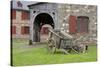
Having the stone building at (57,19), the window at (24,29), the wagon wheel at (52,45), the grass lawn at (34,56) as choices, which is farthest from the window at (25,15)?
the wagon wheel at (52,45)

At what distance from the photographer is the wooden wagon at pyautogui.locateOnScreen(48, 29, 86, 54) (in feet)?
12.0

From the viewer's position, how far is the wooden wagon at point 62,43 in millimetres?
3672

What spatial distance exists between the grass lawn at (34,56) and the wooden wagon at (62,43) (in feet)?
0.29

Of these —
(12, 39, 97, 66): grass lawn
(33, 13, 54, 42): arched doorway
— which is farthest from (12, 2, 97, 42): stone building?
(12, 39, 97, 66): grass lawn

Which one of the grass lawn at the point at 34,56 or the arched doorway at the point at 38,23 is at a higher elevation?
the arched doorway at the point at 38,23

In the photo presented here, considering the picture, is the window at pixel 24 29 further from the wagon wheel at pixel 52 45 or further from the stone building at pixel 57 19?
the wagon wheel at pixel 52 45

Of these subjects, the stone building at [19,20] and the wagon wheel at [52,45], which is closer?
the stone building at [19,20]

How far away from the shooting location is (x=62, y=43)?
375 centimetres

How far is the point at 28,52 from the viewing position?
3496mm

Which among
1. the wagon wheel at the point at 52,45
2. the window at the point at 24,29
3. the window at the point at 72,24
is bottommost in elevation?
the wagon wheel at the point at 52,45
